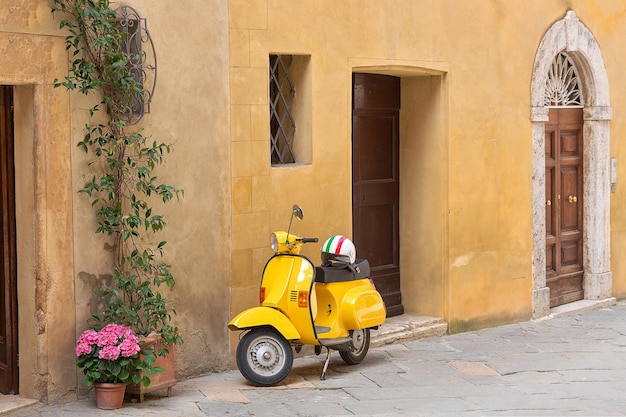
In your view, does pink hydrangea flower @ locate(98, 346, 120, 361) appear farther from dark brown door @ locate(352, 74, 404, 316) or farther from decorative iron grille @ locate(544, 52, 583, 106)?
decorative iron grille @ locate(544, 52, 583, 106)

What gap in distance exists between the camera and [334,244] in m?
7.64

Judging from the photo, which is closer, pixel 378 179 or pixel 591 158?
pixel 378 179

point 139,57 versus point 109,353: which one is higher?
point 139,57

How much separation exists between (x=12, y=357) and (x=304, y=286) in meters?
1.93

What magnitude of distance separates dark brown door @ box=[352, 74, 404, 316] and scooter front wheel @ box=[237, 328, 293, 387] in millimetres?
2138

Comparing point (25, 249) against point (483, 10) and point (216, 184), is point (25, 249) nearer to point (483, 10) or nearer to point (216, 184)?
point (216, 184)

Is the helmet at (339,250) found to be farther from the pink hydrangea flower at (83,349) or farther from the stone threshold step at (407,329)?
the pink hydrangea flower at (83,349)

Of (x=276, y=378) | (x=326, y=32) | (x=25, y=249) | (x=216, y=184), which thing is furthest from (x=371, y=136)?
(x=25, y=249)

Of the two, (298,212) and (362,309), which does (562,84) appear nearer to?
(362,309)

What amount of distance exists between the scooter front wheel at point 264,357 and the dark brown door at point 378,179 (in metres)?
2.14

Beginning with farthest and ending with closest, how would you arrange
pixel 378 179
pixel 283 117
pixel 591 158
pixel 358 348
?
pixel 591 158, pixel 378 179, pixel 283 117, pixel 358 348

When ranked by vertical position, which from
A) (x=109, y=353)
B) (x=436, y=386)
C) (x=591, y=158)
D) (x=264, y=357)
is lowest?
(x=436, y=386)

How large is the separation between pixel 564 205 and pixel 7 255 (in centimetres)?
613

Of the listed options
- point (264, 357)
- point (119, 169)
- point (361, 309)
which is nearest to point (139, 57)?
point (119, 169)
